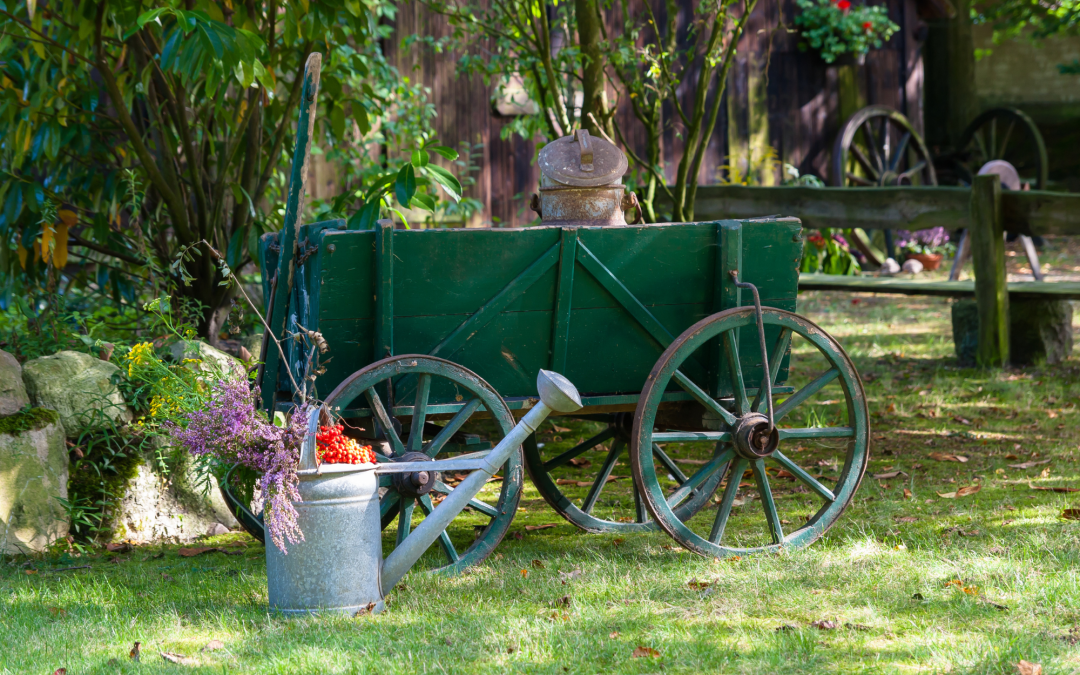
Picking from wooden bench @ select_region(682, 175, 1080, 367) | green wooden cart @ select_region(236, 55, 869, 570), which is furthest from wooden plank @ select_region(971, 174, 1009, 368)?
green wooden cart @ select_region(236, 55, 869, 570)

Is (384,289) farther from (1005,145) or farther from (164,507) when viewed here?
(1005,145)

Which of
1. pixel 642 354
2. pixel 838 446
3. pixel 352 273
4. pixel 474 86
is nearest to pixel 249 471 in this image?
pixel 352 273

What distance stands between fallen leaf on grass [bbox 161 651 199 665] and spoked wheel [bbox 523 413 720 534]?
1.40 meters

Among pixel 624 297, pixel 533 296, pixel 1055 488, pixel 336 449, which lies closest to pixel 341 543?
pixel 336 449

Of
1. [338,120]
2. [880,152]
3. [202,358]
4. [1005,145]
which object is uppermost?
[1005,145]

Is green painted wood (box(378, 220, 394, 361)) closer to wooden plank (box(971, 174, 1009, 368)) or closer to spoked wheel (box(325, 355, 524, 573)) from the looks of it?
spoked wheel (box(325, 355, 524, 573))

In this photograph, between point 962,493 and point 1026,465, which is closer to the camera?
point 962,493

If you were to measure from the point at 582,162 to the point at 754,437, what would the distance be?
110cm

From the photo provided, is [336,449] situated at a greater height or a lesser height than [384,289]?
lesser

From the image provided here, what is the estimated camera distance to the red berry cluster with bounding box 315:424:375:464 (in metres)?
2.85

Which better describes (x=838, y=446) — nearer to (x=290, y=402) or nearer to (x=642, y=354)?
(x=642, y=354)

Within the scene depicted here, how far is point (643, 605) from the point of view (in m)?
2.86

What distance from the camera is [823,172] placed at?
11164 mm

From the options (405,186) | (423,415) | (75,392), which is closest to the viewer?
(423,415)
